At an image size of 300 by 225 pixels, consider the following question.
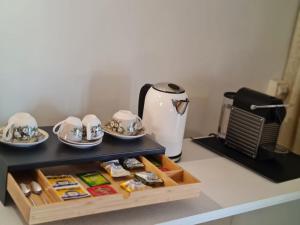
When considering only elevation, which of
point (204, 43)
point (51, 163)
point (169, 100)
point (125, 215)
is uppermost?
point (204, 43)

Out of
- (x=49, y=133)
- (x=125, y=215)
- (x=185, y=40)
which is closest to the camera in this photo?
(x=125, y=215)

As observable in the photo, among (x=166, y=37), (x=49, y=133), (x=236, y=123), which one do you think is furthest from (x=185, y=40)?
(x=49, y=133)

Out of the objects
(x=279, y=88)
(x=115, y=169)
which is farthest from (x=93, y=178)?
(x=279, y=88)

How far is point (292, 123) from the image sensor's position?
1932 millimetres

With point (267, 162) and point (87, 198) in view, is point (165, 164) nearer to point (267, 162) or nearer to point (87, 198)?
point (87, 198)

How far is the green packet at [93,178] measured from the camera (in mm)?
1093

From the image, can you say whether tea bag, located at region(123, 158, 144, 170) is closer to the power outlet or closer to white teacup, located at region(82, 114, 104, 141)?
white teacup, located at region(82, 114, 104, 141)

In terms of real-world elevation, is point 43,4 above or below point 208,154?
above

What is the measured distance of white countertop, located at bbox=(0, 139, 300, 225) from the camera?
1.03 meters

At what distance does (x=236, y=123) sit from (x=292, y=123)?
528 mm

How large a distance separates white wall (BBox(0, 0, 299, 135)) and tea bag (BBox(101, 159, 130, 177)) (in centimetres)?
37

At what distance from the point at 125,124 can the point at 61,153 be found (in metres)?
0.25

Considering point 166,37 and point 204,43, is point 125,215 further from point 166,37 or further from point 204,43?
point 204,43

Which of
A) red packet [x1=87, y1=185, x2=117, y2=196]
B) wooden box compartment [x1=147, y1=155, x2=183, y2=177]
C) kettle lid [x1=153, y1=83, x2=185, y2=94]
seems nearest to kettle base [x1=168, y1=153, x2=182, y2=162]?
wooden box compartment [x1=147, y1=155, x2=183, y2=177]
